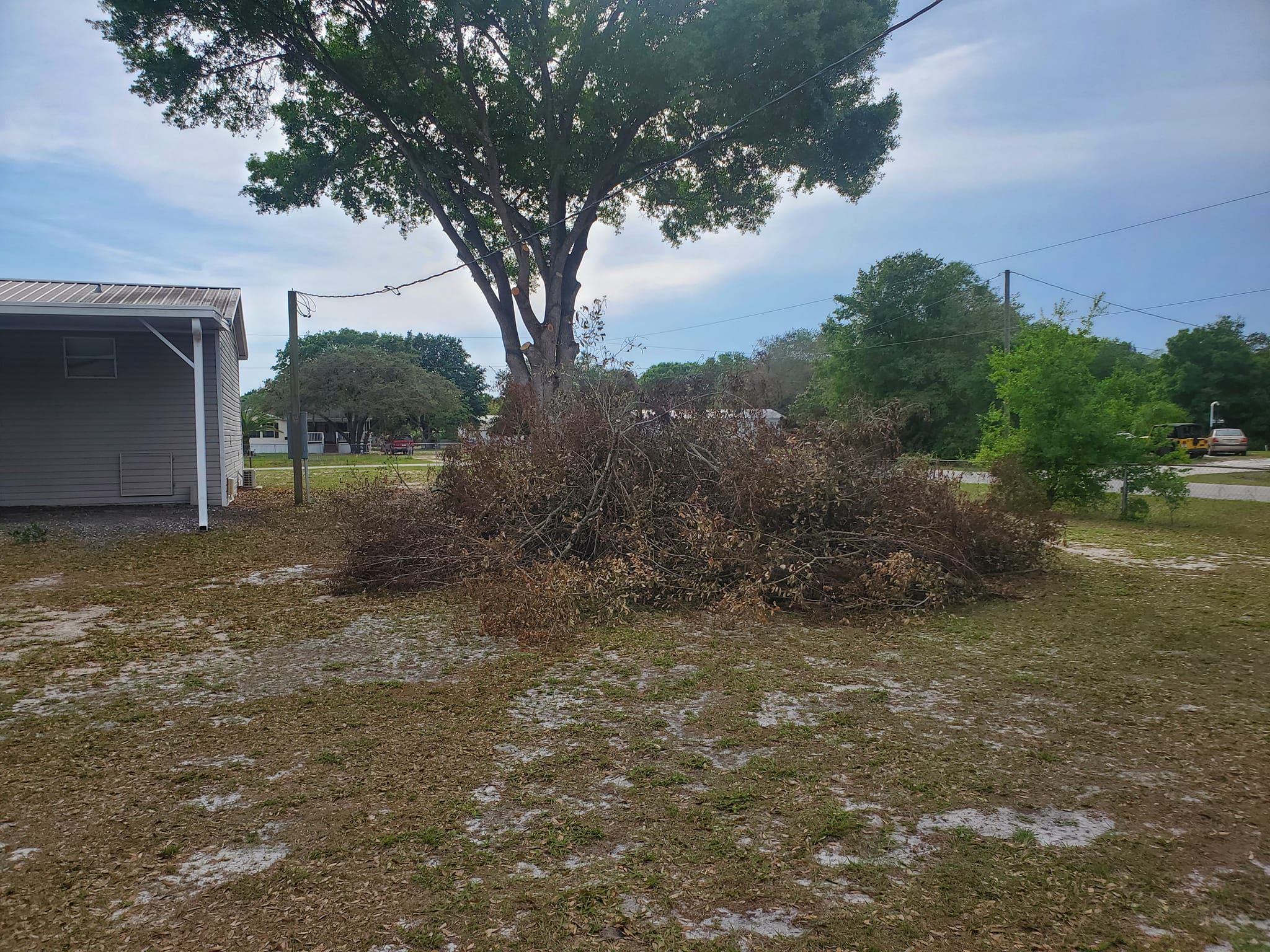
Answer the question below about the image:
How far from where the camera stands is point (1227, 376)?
1676 inches

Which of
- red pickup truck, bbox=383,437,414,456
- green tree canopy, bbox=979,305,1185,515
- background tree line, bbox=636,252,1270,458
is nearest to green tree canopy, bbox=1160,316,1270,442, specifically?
background tree line, bbox=636,252,1270,458

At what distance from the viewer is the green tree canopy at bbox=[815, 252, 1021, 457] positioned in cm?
3234

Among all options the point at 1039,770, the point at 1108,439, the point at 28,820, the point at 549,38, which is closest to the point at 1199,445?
the point at 1108,439

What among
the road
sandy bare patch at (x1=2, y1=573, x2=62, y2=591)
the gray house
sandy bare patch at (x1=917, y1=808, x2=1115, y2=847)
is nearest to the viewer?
sandy bare patch at (x1=917, y1=808, x2=1115, y2=847)

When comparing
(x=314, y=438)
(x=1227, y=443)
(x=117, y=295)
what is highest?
(x=117, y=295)

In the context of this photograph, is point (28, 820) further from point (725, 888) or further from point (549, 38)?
point (549, 38)

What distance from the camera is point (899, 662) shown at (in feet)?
16.9

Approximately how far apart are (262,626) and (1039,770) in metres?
5.47

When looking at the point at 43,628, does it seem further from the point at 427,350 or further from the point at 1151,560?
the point at 427,350

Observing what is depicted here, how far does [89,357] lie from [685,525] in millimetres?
12363

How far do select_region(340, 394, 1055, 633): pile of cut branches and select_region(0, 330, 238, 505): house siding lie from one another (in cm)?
780

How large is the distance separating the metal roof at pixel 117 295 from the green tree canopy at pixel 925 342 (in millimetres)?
23906

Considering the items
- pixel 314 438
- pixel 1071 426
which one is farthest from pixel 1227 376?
pixel 314 438

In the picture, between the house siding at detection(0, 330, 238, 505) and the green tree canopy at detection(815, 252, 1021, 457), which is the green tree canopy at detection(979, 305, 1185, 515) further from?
the green tree canopy at detection(815, 252, 1021, 457)
